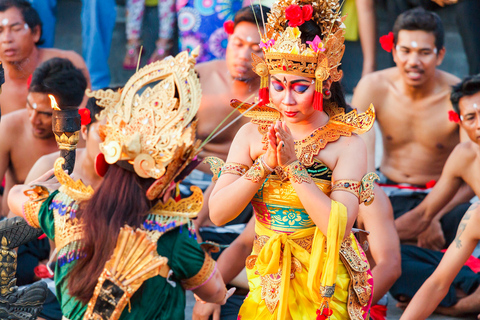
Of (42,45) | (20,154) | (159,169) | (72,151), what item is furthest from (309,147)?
(42,45)

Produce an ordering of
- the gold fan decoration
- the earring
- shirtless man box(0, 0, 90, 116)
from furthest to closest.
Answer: shirtless man box(0, 0, 90, 116), the earring, the gold fan decoration

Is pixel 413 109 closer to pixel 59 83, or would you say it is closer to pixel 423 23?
pixel 423 23

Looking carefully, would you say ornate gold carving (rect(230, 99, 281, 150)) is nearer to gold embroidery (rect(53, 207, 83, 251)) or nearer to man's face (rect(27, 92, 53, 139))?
gold embroidery (rect(53, 207, 83, 251))

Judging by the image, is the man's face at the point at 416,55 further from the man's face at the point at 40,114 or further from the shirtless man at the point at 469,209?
the man's face at the point at 40,114

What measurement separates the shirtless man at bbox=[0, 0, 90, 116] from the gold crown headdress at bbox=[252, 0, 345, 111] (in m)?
3.00

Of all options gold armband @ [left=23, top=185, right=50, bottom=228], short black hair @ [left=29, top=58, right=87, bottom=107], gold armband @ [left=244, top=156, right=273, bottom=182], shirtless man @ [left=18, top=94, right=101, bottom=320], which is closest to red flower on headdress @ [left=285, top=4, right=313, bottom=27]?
gold armband @ [left=244, top=156, right=273, bottom=182]

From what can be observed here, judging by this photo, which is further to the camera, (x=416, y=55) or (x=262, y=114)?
(x=416, y=55)

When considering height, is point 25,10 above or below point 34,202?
above

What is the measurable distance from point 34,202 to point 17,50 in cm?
324

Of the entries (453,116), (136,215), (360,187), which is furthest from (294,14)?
Answer: (453,116)

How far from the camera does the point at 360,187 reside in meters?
2.53

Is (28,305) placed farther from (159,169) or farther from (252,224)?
(252,224)

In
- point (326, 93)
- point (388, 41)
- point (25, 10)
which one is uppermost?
point (25, 10)

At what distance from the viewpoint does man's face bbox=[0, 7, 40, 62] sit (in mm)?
5348
